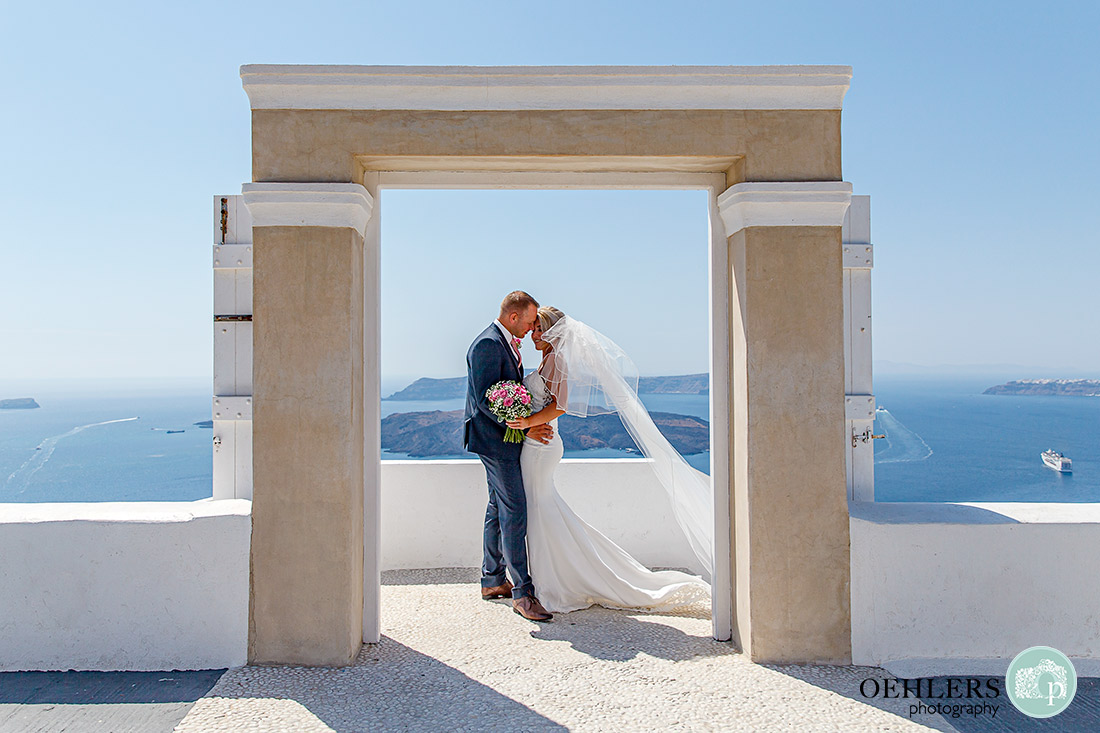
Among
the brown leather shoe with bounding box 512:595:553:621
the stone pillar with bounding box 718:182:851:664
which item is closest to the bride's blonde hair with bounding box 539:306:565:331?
the stone pillar with bounding box 718:182:851:664

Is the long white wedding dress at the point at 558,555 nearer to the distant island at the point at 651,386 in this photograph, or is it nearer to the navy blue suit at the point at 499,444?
the navy blue suit at the point at 499,444

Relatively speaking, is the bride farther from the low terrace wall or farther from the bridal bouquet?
the low terrace wall

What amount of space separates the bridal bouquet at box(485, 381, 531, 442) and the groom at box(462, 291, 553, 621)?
56mm

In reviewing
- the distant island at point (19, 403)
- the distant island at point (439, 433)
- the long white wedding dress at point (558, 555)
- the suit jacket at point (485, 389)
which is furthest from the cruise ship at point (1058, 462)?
the distant island at point (19, 403)

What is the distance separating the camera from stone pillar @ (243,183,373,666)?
3021 mm

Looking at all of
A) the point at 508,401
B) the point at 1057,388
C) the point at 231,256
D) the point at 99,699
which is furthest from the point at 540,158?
the point at 1057,388

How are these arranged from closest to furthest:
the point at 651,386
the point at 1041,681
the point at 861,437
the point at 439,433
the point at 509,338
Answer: the point at 1041,681 < the point at 861,437 < the point at 509,338 < the point at 651,386 < the point at 439,433

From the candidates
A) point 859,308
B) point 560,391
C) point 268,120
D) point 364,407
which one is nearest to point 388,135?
point 268,120

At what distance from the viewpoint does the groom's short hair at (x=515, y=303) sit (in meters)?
3.86

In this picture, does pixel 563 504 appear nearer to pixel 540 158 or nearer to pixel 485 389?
pixel 485 389

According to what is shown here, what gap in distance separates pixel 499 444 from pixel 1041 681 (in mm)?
2787

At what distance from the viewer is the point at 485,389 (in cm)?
383

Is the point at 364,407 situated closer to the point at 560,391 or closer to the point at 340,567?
the point at 340,567

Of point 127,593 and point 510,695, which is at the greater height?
point 127,593
